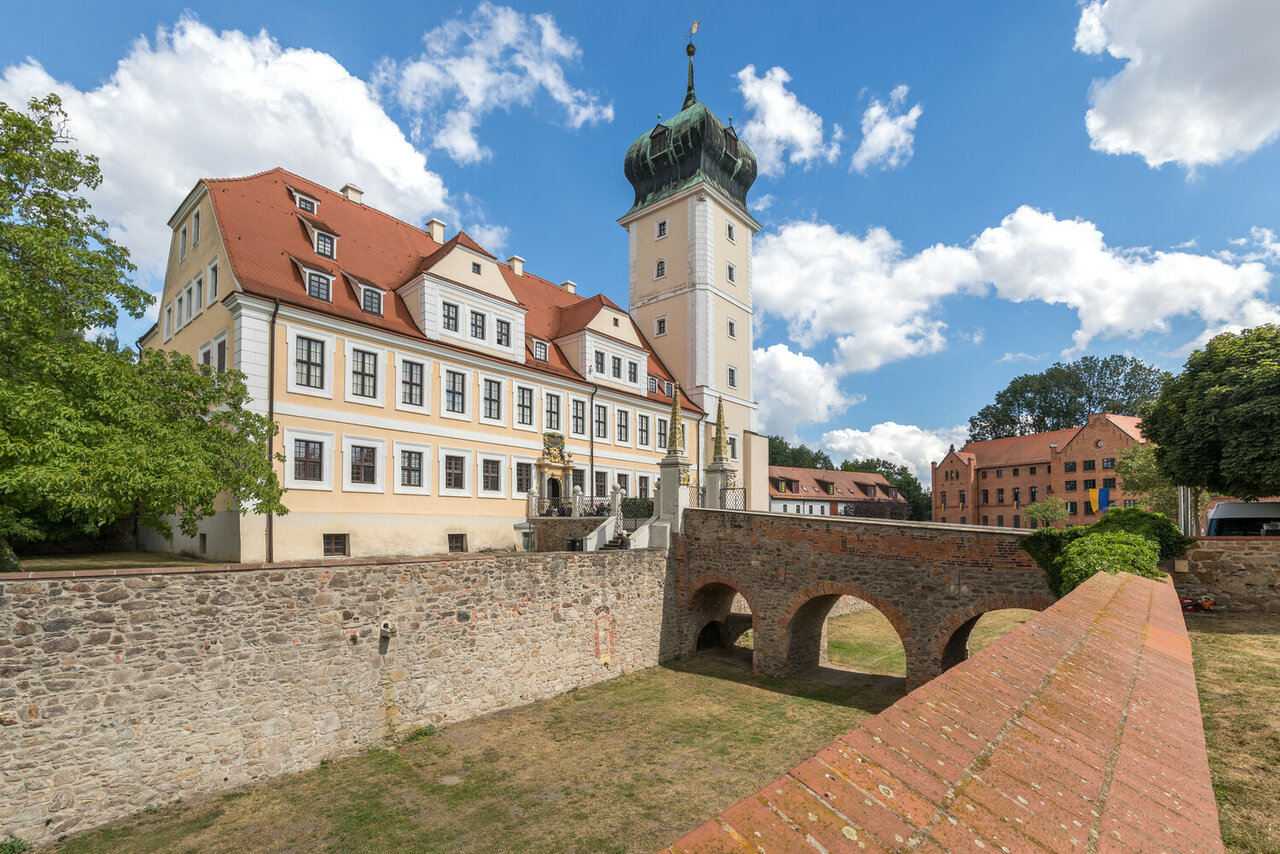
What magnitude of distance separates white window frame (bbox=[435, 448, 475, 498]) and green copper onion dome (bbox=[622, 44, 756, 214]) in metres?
21.2

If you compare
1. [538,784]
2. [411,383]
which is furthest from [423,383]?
[538,784]

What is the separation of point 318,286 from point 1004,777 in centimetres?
2275

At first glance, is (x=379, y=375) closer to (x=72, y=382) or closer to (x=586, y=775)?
(x=72, y=382)

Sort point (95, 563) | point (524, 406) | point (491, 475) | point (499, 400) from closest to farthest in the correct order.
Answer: point (95, 563)
point (491, 475)
point (499, 400)
point (524, 406)

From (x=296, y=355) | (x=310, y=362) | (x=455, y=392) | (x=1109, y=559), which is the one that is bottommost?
(x=1109, y=559)

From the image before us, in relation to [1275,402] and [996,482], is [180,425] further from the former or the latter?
[996,482]

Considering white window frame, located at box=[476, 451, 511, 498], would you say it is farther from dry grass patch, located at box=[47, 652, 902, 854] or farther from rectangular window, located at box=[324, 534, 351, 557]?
dry grass patch, located at box=[47, 652, 902, 854]

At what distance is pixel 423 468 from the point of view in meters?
21.8

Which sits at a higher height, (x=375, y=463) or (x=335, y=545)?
(x=375, y=463)

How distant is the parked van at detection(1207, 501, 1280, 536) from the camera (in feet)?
60.4

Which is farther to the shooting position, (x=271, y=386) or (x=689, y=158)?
(x=689, y=158)

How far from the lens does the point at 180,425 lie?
1279 cm

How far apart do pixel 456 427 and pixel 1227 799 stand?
71.2ft

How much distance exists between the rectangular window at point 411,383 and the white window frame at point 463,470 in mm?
2005
